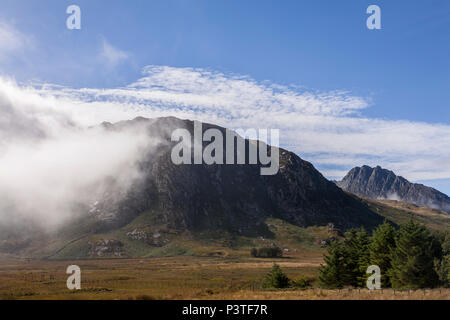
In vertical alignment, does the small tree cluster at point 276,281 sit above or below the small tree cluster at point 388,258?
below

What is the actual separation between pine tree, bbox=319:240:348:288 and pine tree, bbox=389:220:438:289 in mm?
10402

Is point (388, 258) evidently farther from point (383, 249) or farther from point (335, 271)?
point (335, 271)

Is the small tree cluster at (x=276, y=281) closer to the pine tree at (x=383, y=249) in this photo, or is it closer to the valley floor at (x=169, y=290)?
the valley floor at (x=169, y=290)

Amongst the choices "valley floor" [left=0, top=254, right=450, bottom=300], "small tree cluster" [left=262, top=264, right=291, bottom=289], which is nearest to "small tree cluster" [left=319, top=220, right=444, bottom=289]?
"valley floor" [left=0, top=254, right=450, bottom=300]

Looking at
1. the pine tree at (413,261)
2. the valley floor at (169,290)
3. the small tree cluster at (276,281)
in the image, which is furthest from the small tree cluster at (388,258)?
the small tree cluster at (276,281)

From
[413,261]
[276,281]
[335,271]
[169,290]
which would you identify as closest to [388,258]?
[413,261]

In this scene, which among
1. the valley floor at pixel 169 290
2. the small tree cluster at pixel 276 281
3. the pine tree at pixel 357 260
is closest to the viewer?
the valley floor at pixel 169 290

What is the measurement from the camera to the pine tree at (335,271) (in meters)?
67.2

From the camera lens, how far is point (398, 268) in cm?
5750
